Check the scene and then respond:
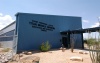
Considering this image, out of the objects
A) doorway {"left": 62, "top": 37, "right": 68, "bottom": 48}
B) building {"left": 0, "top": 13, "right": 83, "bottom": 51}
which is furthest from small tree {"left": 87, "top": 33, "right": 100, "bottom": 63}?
doorway {"left": 62, "top": 37, "right": 68, "bottom": 48}

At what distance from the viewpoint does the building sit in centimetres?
1866

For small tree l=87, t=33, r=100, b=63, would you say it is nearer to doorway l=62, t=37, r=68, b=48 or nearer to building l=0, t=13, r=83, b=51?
building l=0, t=13, r=83, b=51

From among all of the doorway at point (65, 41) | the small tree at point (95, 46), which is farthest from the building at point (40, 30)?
the small tree at point (95, 46)

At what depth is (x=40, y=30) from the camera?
830 inches

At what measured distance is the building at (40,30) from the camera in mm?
18656

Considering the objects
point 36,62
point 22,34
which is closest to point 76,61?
point 36,62

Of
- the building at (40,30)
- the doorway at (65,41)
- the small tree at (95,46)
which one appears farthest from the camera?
the doorway at (65,41)

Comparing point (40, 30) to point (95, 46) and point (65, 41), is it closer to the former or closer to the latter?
point (65, 41)

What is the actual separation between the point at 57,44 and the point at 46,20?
4.70 m

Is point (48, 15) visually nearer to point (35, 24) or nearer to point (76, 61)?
point (35, 24)

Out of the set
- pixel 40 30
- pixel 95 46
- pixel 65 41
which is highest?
pixel 40 30

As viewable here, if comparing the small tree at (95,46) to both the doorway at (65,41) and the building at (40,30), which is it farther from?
the doorway at (65,41)

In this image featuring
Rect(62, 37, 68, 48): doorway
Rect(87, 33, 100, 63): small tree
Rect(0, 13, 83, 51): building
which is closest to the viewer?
Rect(87, 33, 100, 63): small tree

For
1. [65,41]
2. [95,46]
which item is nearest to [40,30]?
[65,41]
